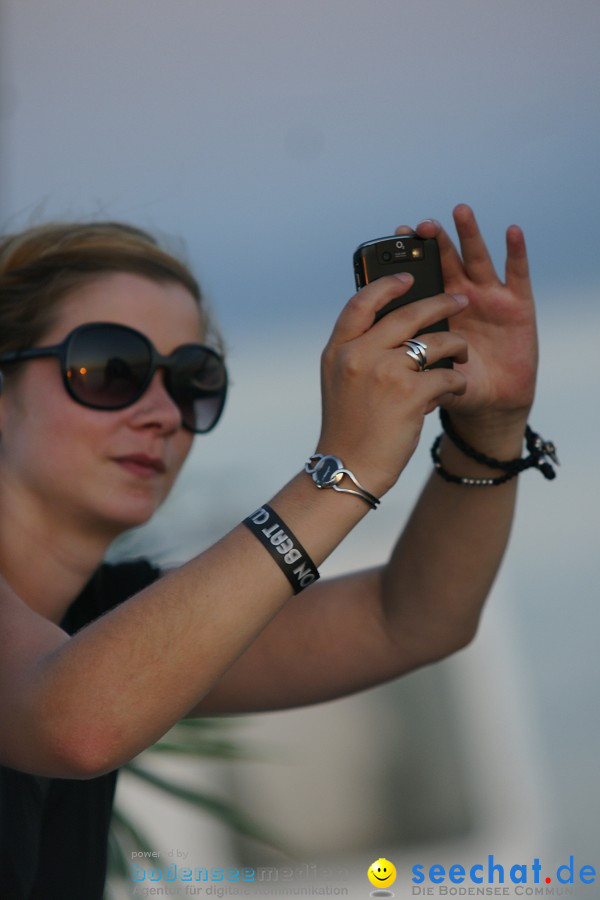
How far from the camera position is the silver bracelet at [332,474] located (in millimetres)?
1132

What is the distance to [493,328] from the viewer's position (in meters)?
1.57

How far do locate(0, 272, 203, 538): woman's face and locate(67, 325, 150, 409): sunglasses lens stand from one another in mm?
23

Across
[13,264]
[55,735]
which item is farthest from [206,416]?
[55,735]

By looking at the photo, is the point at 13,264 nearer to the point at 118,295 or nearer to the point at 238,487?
the point at 118,295

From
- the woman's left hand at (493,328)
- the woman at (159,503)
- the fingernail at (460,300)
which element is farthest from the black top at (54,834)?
the fingernail at (460,300)

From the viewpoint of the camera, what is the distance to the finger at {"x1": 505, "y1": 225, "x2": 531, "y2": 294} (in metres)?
1.50

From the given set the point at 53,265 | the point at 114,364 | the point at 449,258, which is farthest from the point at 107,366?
the point at 449,258

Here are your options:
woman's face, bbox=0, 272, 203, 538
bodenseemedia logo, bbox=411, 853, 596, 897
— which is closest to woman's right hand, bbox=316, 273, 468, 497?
woman's face, bbox=0, 272, 203, 538

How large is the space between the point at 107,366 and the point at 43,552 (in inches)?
13.8

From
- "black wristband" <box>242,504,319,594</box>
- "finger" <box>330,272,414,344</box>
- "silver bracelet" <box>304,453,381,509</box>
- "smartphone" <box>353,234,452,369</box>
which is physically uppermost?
"smartphone" <box>353,234,452,369</box>

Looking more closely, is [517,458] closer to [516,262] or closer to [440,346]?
[516,262]

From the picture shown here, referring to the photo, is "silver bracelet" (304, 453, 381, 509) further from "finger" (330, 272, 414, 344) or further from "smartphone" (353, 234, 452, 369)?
"smartphone" (353, 234, 452, 369)

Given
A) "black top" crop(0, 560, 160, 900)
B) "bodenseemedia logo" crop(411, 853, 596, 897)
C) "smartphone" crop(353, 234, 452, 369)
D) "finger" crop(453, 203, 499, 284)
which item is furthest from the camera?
"bodenseemedia logo" crop(411, 853, 596, 897)
